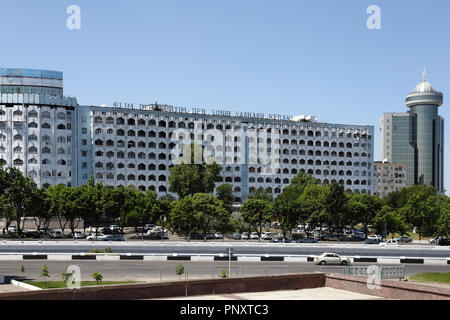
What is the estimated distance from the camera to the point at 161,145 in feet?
422

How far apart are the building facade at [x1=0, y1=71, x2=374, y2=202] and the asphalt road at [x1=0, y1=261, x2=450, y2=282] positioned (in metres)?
72.0

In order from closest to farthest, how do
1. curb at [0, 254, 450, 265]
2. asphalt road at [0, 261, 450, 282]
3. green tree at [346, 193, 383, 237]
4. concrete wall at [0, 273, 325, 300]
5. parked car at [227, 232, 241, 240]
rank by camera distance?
concrete wall at [0, 273, 325, 300] < asphalt road at [0, 261, 450, 282] < curb at [0, 254, 450, 265] < parked car at [227, 232, 241, 240] < green tree at [346, 193, 383, 237]

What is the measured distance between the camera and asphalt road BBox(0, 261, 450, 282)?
128ft

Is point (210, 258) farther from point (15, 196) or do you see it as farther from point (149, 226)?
point (149, 226)

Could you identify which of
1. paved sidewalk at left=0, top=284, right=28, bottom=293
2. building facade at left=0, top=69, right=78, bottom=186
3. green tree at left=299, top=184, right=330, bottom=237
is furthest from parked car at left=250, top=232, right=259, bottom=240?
paved sidewalk at left=0, top=284, right=28, bottom=293

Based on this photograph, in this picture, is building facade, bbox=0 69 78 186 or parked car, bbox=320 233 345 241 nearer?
parked car, bbox=320 233 345 241

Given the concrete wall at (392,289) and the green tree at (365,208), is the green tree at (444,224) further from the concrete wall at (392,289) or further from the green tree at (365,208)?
the concrete wall at (392,289)

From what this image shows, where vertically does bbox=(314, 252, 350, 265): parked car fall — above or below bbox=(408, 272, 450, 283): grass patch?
below

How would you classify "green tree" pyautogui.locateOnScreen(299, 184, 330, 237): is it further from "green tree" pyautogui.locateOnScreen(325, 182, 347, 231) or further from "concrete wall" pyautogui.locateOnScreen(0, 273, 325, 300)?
"concrete wall" pyautogui.locateOnScreen(0, 273, 325, 300)

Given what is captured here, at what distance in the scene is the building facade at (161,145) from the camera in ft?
377

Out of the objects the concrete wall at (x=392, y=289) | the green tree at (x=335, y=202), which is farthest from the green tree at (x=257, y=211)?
the concrete wall at (x=392, y=289)

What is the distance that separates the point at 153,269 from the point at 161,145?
8635 centimetres

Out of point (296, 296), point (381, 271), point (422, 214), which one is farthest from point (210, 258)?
point (422, 214)

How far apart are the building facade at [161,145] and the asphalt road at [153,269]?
72.0m
